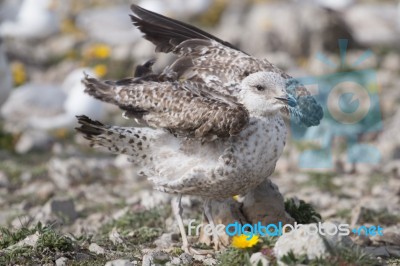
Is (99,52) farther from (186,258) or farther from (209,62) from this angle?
(186,258)

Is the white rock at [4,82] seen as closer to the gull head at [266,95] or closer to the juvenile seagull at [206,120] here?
the juvenile seagull at [206,120]

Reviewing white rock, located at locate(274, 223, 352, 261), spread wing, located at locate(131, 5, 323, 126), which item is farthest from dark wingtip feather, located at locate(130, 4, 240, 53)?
white rock, located at locate(274, 223, 352, 261)

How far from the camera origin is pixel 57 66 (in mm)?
16328

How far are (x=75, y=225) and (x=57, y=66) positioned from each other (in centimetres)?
873

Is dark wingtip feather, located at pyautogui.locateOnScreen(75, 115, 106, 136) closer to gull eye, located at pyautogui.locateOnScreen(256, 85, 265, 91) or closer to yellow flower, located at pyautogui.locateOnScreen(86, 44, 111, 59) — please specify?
gull eye, located at pyautogui.locateOnScreen(256, 85, 265, 91)

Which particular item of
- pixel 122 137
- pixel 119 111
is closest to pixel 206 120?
pixel 122 137

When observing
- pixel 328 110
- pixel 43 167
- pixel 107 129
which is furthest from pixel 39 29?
pixel 107 129

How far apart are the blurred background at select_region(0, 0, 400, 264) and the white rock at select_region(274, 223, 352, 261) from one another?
1.85 meters

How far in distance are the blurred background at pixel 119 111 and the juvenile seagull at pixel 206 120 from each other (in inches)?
34.9

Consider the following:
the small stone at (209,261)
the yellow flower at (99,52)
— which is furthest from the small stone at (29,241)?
the yellow flower at (99,52)

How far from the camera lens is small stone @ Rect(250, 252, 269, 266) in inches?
205

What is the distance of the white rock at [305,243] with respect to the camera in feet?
16.9

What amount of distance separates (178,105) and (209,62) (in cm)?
78

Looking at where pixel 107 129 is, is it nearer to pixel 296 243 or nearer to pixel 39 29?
pixel 296 243
